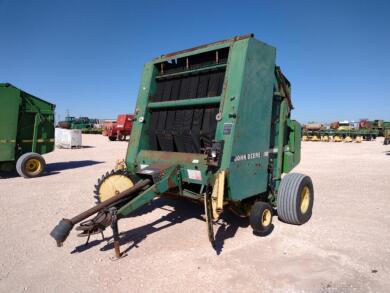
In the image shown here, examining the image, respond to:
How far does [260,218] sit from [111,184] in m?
2.25

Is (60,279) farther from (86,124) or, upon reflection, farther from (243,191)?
(86,124)

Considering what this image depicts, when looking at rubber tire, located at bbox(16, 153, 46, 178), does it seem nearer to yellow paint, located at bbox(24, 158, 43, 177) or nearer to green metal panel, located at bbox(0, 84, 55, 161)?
yellow paint, located at bbox(24, 158, 43, 177)

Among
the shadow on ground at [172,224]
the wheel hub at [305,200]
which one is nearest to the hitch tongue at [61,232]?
the shadow on ground at [172,224]

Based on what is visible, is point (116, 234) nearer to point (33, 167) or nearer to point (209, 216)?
point (209, 216)

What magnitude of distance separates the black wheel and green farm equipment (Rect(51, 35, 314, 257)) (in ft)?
0.04

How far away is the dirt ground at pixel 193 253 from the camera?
9.76 feet

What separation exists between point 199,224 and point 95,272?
1893mm

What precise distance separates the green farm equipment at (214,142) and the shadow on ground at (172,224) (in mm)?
350

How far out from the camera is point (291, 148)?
5.32 m

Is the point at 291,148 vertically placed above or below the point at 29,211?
above

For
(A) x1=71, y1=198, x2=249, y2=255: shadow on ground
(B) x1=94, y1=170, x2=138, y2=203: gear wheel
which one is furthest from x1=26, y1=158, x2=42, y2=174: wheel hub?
(B) x1=94, y1=170, x2=138, y2=203: gear wheel

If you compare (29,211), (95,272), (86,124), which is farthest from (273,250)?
(86,124)

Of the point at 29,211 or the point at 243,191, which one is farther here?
the point at 29,211

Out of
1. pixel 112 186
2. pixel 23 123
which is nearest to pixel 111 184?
pixel 112 186
